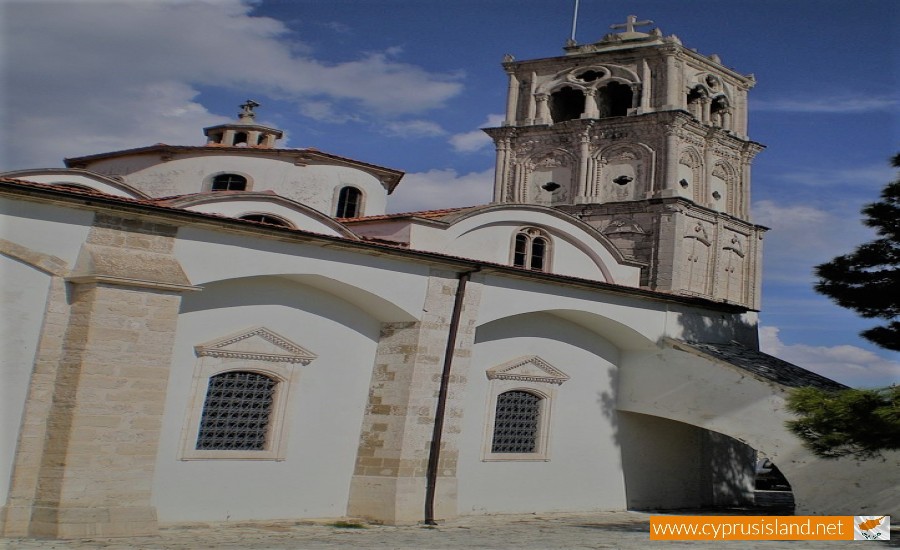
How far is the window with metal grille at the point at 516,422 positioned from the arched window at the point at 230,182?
7255 millimetres

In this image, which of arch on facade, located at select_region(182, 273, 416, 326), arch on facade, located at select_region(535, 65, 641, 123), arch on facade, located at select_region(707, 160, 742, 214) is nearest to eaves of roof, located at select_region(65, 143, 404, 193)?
arch on facade, located at select_region(182, 273, 416, 326)

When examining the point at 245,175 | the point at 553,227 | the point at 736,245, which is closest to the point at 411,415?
the point at 553,227

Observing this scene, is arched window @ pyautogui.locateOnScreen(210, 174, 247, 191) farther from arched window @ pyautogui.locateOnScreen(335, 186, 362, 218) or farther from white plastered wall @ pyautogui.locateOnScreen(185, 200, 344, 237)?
white plastered wall @ pyautogui.locateOnScreen(185, 200, 344, 237)

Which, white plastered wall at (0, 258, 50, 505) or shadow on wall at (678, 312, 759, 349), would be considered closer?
white plastered wall at (0, 258, 50, 505)

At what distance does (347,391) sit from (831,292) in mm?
8425

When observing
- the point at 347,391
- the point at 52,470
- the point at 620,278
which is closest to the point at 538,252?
the point at 620,278

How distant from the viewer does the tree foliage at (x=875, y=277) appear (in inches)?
561

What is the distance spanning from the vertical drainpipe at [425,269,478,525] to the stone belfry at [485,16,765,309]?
41.2 feet

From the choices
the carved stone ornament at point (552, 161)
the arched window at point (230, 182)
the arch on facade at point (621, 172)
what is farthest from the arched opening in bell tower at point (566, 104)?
the arched window at point (230, 182)

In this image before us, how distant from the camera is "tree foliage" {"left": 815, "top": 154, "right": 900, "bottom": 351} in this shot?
46.7ft

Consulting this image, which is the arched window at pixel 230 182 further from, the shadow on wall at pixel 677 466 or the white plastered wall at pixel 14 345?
the shadow on wall at pixel 677 466

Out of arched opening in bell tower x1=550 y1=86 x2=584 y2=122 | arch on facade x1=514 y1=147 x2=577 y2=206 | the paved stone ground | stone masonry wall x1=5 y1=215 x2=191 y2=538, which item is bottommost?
the paved stone ground

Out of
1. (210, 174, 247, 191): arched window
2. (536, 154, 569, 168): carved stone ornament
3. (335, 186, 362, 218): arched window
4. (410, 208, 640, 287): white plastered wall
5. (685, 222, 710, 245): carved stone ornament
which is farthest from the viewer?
(536, 154, 569, 168): carved stone ornament

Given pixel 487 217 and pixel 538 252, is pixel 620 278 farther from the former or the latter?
pixel 487 217
